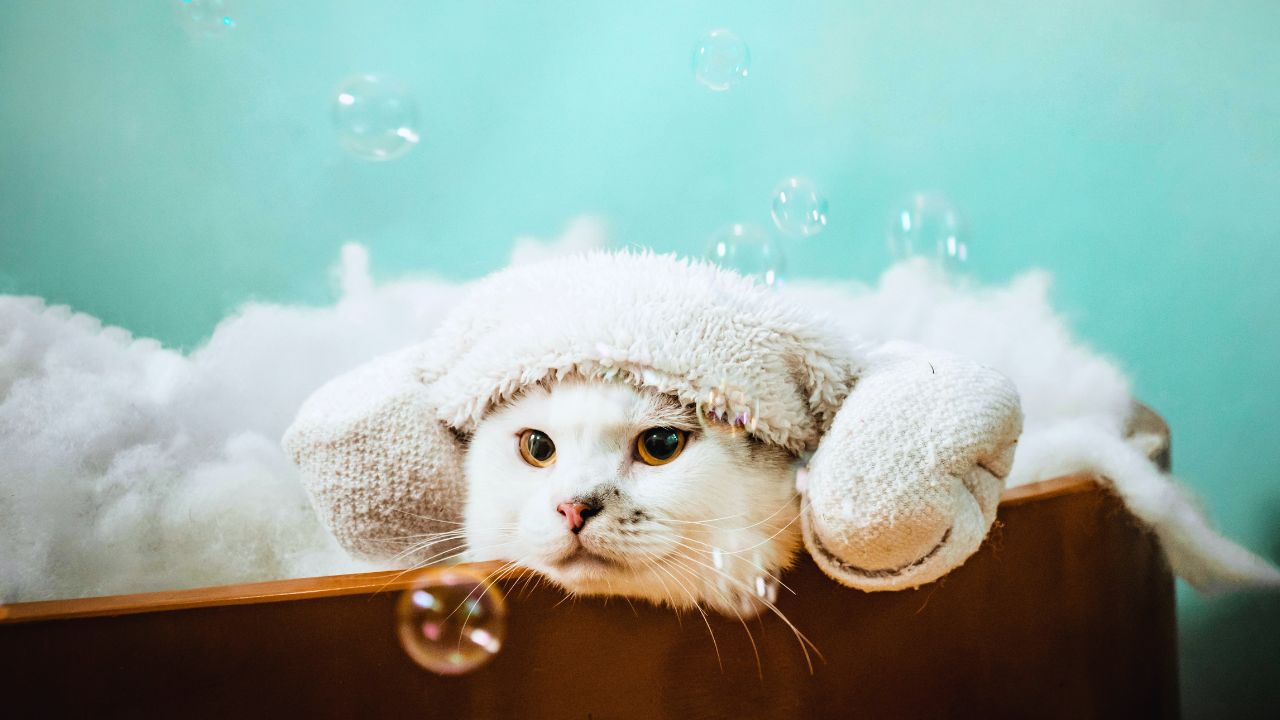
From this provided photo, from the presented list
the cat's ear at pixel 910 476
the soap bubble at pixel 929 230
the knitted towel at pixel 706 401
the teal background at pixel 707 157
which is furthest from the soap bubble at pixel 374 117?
the soap bubble at pixel 929 230

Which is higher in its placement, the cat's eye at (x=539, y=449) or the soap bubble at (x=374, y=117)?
the soap bubble at (x=374, y=117)

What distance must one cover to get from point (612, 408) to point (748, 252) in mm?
404

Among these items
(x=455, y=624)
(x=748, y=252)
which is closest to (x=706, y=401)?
(x=455, y=624)

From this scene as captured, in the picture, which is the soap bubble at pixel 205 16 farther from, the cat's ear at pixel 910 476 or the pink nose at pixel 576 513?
the cat's ear at pixel 910 476

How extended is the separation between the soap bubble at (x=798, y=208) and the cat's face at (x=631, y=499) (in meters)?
0.40

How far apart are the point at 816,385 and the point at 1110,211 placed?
781 millimetres

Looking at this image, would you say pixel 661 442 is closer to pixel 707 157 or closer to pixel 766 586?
pixel 766 586

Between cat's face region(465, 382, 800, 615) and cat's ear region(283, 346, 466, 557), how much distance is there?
46 millimetres

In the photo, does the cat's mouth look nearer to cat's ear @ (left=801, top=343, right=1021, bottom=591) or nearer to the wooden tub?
the wooden tub

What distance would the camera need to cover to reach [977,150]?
1124 millimetres

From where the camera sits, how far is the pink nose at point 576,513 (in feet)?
1.88

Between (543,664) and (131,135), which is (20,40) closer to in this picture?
(131,135)

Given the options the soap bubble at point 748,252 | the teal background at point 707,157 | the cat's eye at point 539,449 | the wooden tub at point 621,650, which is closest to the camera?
the wooden tub at point 621,650

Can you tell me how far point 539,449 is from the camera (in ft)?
2.19
